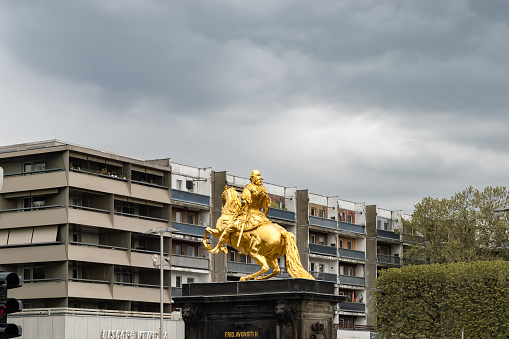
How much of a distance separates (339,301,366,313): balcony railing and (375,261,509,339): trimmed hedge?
24.9 meters

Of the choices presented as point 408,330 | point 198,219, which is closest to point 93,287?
point 198,219

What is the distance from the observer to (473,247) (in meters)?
99.8

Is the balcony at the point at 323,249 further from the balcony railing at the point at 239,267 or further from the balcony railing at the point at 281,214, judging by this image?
the balcony railing at the point at 239,267

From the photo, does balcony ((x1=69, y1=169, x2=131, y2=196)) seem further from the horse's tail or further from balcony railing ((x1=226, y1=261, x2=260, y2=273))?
the horse's tail

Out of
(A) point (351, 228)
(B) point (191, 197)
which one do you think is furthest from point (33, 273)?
(A) point (351, 228)

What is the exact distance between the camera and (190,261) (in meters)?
93.4

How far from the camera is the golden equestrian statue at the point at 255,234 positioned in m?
37.8

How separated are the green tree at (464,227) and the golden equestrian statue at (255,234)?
2458 inches

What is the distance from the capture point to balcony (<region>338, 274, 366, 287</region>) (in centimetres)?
11112

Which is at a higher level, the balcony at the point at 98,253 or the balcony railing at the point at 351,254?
the balcony railing at the point at 351,254

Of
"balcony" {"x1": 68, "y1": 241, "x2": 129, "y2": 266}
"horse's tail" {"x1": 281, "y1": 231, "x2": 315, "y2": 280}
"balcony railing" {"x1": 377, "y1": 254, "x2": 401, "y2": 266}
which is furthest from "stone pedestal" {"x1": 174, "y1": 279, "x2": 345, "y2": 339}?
"balcony railing" {"x1": 377, "y1": 254, "x2": 401, "y2": 266}

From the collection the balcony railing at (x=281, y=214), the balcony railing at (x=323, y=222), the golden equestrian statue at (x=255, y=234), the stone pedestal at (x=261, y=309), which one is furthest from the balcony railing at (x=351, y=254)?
the stone pedestal at (x=261, y=309)

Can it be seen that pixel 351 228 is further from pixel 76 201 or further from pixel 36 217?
pixel 36 217

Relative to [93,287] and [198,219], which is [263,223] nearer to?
[93,287]
